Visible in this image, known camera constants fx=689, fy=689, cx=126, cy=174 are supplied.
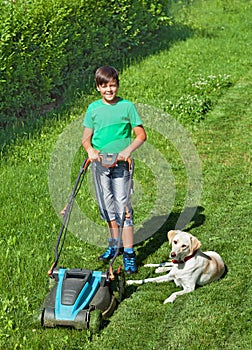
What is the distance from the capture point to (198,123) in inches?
473

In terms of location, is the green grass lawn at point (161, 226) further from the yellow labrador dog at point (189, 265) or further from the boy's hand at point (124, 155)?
the boy's hand at point (124, 155)

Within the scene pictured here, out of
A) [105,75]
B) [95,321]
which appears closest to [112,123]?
[105,75]

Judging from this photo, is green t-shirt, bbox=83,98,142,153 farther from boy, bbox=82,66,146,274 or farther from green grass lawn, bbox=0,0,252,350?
green grass lawn, bbox=0,0,252,350

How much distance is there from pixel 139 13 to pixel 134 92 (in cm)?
300

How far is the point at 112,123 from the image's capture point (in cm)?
676

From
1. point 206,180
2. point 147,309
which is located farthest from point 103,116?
point 206,180

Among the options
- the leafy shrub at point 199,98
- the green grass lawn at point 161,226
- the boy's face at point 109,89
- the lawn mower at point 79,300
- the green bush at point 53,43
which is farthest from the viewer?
the leafy shrub at point 199,98

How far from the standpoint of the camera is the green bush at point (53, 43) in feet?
36.7

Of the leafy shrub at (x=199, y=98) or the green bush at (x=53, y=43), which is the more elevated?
the green bush at (x=53, y=43)

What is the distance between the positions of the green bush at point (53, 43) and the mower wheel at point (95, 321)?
5.75 metres

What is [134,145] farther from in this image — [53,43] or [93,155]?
[53,43]

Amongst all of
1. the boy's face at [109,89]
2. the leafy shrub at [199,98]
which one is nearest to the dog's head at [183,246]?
the boy's face at [109,89]

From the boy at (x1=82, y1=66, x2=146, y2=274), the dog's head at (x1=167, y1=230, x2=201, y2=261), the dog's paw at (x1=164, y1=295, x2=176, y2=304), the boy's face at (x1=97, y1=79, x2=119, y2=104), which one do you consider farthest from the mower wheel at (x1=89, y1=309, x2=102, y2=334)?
the boy's face at (x1=97, y1=79, x2=119, y2=104)

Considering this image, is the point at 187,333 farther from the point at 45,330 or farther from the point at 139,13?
the point at 139,13
